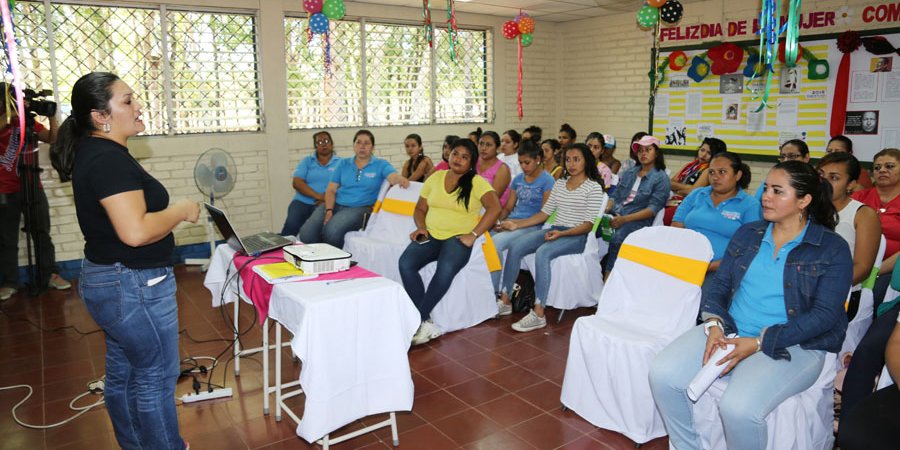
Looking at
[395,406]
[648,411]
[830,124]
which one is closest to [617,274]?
[648,411]

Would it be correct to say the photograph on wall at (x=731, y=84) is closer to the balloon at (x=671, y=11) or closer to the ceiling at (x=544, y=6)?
the ceiling at (x=544, y=6)

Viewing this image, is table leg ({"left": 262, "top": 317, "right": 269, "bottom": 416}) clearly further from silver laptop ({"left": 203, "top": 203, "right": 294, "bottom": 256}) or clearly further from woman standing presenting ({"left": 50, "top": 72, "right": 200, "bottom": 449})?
woman standing presenting ({"left": 50, "top": 72, "right": 200, "bottom": 449})

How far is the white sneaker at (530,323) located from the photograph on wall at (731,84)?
3.87 meters

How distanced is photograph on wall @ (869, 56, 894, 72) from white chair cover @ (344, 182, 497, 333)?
412cm

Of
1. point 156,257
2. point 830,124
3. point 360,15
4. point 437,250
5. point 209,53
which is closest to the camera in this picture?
point 156,257

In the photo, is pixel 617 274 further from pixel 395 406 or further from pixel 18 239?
pixel 18 239

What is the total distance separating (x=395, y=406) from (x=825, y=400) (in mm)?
1812

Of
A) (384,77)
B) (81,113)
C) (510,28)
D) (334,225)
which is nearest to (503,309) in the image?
(334,225)

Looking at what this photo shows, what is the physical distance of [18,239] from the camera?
5.62 metres

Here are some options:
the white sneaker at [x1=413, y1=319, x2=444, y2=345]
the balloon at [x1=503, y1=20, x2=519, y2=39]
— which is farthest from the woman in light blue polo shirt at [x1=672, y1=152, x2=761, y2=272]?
the balloon at [x1=503, y1=20, x2=519, y2=39]

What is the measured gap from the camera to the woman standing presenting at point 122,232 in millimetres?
2092

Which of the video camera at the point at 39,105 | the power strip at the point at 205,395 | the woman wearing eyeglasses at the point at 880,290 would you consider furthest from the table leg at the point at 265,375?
the video camera at the point at 39,105

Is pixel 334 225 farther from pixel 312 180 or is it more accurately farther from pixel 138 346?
pixel 138 346

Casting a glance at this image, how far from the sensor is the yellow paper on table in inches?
113
